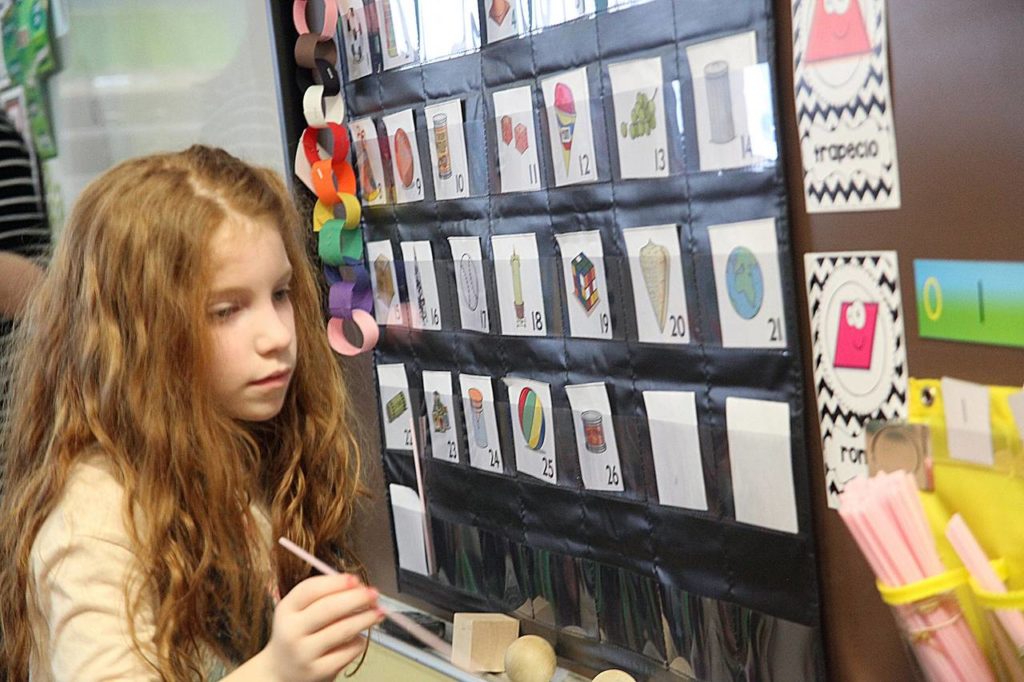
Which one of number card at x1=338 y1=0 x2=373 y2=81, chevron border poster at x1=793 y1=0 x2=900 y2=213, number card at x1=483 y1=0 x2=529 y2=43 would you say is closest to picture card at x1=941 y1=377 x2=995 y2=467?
chevron border poster at x1=793 y1=0 x2=900 y2=213

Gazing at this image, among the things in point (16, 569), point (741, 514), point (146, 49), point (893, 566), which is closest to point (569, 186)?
point (741, 514)

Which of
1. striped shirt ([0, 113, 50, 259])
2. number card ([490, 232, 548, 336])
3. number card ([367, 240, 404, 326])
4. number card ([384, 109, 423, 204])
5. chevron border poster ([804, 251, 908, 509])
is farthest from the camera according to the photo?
striped shirt ([0, 113, 50, 259])

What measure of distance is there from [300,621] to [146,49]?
2010 millimetres

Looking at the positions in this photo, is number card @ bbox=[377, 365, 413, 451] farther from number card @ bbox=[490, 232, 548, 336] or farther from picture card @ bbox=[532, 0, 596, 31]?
picture card @ bbox=[532, 0, 596, 31]

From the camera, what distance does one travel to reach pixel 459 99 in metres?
1.68

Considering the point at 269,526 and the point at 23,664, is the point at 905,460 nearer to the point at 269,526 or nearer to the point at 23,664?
the point at 269,526

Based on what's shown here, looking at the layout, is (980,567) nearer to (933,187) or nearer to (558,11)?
(933,187)

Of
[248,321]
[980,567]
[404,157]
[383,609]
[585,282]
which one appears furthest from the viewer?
[404,157]

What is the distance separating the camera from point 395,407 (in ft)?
6.40

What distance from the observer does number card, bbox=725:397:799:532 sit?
128cm

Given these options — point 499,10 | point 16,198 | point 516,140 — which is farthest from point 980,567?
point 16,198

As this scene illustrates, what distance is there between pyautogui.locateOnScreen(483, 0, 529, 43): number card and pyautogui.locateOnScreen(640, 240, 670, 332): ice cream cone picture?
0.38m

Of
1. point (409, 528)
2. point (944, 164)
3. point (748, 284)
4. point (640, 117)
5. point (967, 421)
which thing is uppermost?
point (640, 117)

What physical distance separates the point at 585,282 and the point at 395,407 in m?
0.58
